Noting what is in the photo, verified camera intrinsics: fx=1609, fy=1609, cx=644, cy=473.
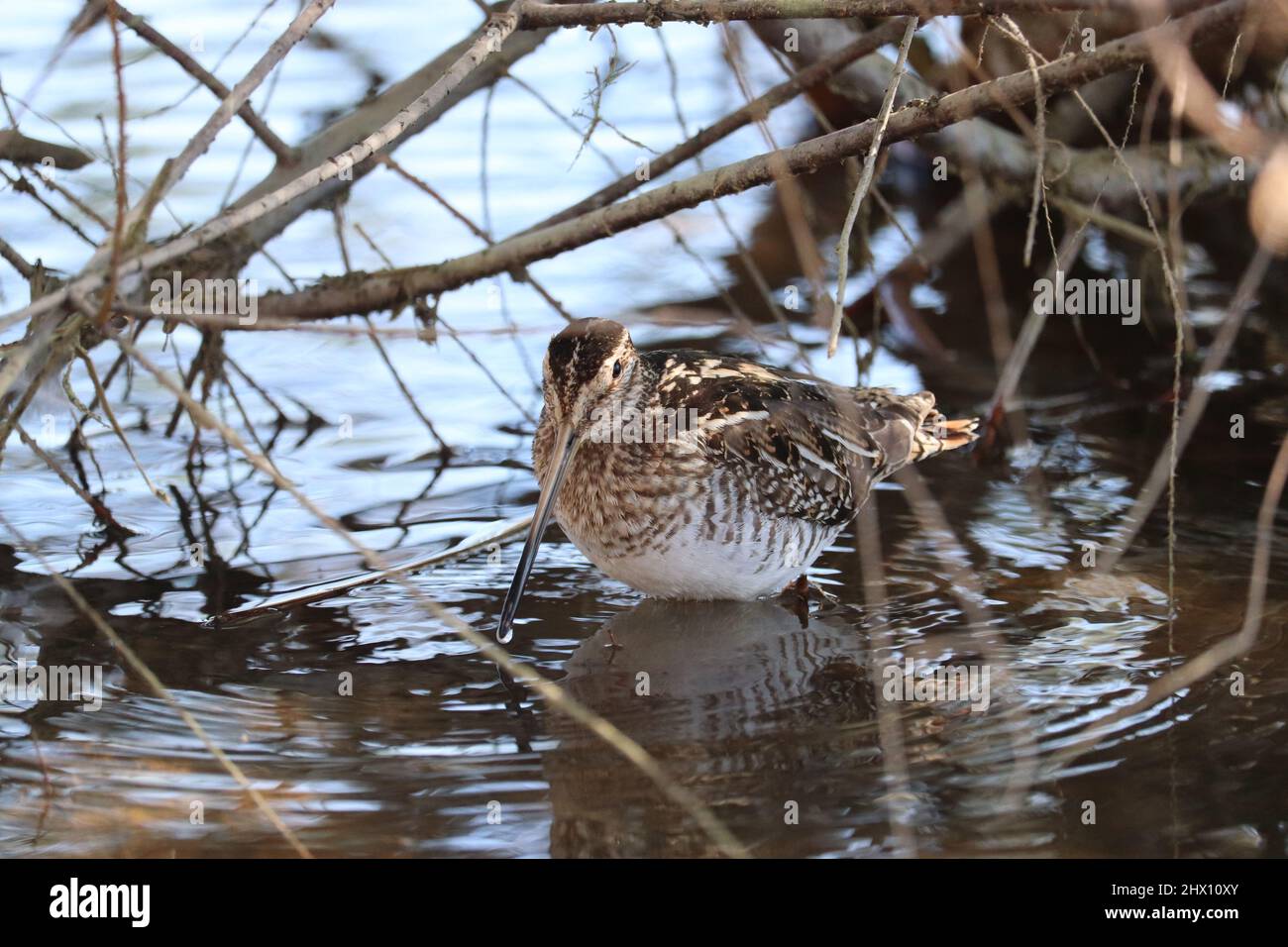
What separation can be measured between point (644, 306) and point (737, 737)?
4.14m

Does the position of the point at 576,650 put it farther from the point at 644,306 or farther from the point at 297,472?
the point at 644,306

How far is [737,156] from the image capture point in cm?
1056
